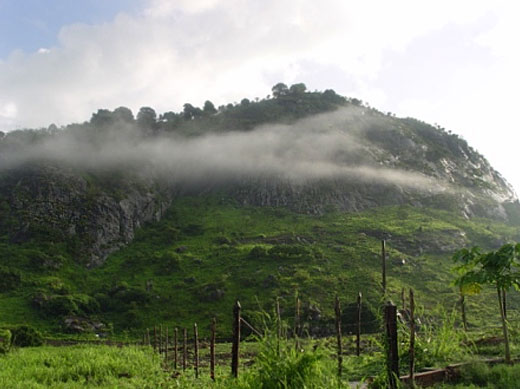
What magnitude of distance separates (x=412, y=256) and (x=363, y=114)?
113 m

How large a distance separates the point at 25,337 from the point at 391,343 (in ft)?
158

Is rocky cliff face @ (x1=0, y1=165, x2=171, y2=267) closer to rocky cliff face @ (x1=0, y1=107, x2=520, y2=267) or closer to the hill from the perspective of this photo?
rocky cliff face @ (x1=0, y1=107, x2=520, y2=267)

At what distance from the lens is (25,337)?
4631 centimetres

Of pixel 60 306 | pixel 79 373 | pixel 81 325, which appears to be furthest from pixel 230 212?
pixel 79 373

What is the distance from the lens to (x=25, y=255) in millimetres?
91000

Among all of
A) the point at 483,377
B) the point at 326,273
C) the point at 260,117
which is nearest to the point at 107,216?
the point at 326,273

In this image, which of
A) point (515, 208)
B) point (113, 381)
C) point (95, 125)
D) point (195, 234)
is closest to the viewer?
point (113, 381)

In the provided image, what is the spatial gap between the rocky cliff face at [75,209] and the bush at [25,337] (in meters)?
50.7

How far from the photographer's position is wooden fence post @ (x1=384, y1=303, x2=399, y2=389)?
897 centimetres

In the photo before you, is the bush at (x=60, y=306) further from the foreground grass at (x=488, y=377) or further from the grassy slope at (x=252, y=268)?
the foreground grass at (x=488, y=377)

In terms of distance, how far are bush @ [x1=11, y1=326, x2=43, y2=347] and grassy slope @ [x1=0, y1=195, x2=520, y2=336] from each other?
15470 mm

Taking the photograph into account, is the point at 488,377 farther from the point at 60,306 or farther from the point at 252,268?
the point at 252,268

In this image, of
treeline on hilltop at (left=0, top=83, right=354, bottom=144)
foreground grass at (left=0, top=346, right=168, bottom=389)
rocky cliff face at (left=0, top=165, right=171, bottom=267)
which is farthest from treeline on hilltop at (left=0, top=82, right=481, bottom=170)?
foreground grass at (left=0, top=346, right=168, bottom=389)

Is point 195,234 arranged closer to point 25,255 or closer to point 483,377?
point 25,255
